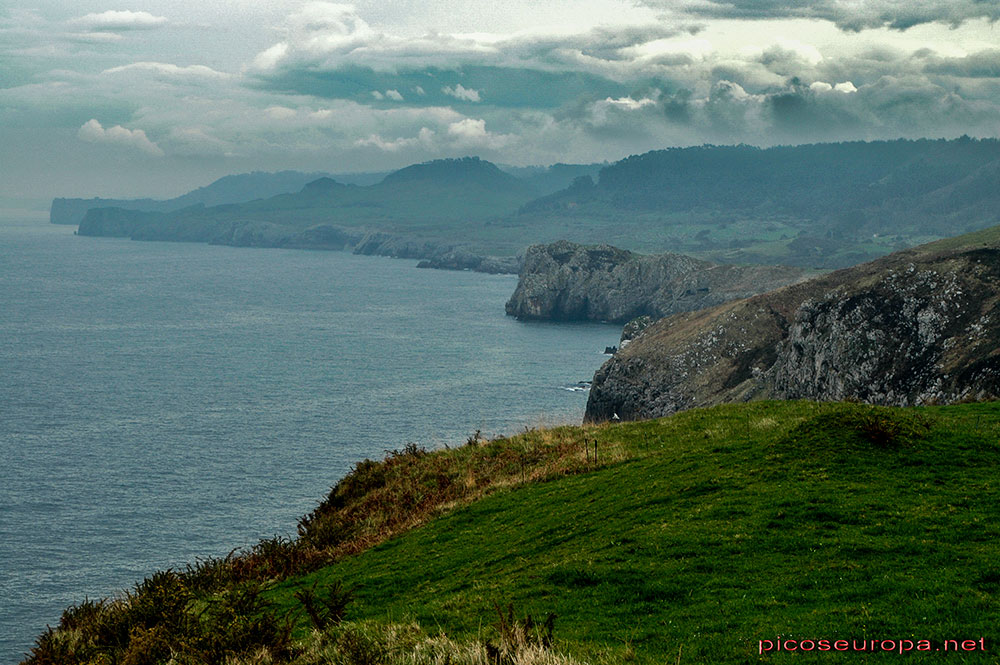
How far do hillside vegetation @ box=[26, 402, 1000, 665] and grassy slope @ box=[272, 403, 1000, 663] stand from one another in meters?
0.06

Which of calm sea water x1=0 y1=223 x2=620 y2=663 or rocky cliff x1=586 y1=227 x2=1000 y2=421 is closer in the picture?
calm sea water x1=0 y1=223 x2=620 y2=663

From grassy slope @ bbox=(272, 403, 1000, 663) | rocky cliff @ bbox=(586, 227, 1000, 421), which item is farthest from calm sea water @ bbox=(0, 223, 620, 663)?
grassy slope @ bbox=(272, 403, 1000, 663)

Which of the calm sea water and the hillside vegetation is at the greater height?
the hillside vegetation

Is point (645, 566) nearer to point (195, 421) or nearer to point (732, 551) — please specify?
point (732, 551)

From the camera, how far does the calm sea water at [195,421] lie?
2635 inches

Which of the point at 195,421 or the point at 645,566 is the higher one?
the point at 645,566

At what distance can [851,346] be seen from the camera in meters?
78.8

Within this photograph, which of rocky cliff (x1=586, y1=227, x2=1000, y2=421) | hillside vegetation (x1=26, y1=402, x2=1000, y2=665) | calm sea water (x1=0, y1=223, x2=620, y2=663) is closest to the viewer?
hillside vegetation (x1=26, y1=402, x2=1000, y2=665)

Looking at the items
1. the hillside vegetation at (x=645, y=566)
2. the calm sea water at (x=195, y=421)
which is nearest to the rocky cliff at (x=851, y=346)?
the calm sea water at (x=195, y=421)

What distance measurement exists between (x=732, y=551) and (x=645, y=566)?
1.79 metres

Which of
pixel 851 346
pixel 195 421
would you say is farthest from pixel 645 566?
pixel 195 421

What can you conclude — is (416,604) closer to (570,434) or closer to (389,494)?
(389,494)

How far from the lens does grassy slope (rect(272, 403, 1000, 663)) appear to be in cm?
1347

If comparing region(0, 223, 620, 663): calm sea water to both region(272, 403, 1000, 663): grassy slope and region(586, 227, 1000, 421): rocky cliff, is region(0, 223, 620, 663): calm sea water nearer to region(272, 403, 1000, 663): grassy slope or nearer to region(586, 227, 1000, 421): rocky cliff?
region(586, 227, 1000, 421): rocky cliff
